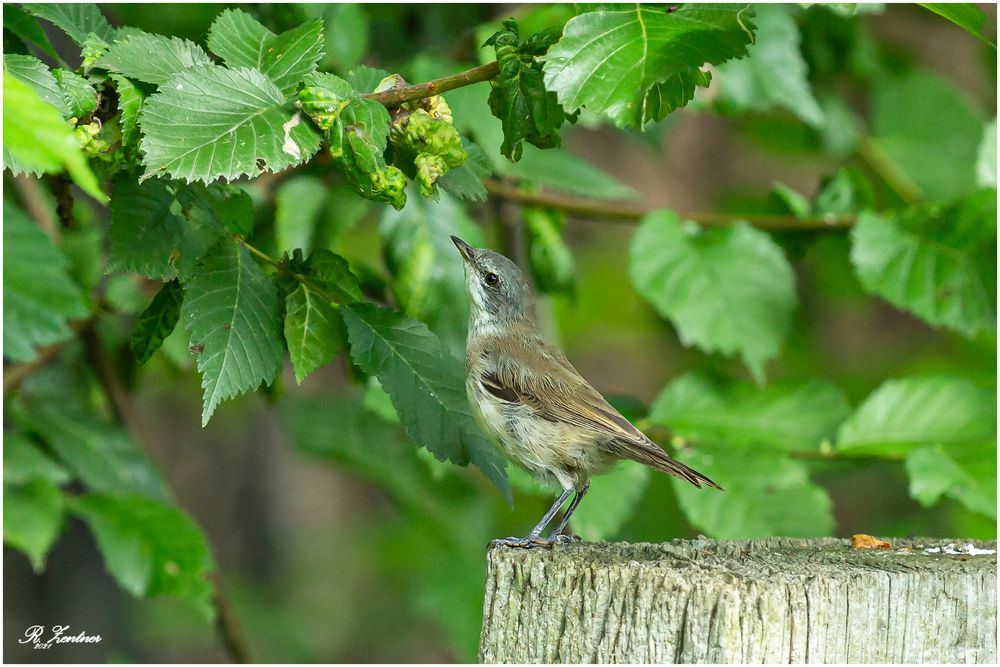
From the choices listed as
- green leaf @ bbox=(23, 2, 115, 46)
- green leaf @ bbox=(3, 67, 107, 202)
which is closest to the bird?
green leaf @ bbox=(23, 2, 115, 46)

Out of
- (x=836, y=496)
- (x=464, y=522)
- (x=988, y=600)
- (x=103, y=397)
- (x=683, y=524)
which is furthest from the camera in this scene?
(x=836, y=496)

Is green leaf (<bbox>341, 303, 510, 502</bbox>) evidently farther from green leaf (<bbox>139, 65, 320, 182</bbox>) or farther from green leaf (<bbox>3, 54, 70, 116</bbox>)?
green leaf (<bbox>3, 54, 70, 116</bbox>)

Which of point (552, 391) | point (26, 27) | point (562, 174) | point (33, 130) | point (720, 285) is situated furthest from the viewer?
point (562, 174)

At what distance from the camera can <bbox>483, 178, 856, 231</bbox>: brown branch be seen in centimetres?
419

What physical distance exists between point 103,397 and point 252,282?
7.85 feet

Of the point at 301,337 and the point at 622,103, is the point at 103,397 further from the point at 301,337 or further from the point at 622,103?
the point at 622,103

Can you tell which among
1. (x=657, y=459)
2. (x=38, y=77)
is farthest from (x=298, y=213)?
(x=657, y=459)

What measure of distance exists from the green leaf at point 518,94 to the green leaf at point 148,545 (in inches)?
89.8

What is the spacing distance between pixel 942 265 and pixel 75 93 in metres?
3.23

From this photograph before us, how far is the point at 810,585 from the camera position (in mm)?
2197

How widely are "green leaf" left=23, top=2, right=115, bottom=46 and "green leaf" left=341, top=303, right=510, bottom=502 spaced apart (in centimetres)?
96

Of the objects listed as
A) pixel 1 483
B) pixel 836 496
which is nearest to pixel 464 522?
pixel 1 483

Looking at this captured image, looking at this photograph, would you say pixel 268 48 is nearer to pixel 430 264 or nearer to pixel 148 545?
pixel 430 264

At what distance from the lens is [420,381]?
100.0 inches
